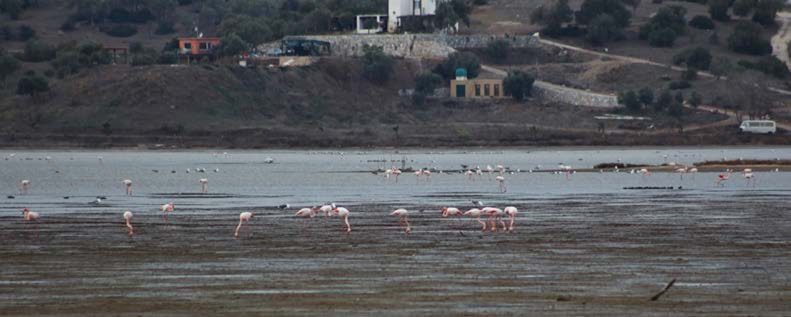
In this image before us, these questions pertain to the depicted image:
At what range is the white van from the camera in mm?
134250

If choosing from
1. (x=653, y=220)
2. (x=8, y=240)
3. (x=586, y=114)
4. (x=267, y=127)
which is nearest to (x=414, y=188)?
(x=653, y=220)

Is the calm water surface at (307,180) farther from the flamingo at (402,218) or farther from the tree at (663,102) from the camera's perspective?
the tree at (663,102)

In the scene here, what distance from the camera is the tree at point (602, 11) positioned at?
179875 mm

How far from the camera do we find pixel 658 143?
13438cm

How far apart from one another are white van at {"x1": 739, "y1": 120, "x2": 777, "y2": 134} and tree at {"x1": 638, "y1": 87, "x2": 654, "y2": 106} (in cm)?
1226

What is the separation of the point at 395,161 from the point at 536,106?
4355cm

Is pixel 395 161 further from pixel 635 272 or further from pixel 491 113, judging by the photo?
pixel 635 272

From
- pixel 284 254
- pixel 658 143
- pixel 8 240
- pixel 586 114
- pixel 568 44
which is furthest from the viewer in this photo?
pixel 568 44

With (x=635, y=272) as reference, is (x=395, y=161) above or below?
below

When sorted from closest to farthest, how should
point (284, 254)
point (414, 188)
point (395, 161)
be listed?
point (284, 254), point (414, 188), point (395, 161)

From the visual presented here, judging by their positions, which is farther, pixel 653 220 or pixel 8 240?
pixel 653 220

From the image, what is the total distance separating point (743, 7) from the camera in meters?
188

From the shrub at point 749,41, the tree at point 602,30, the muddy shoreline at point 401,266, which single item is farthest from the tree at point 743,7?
A: the muddy shoreline at point 401,266

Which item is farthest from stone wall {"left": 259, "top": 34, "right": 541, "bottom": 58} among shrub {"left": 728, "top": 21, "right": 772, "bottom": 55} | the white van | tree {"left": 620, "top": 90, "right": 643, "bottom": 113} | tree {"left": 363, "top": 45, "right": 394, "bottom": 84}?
the white van
